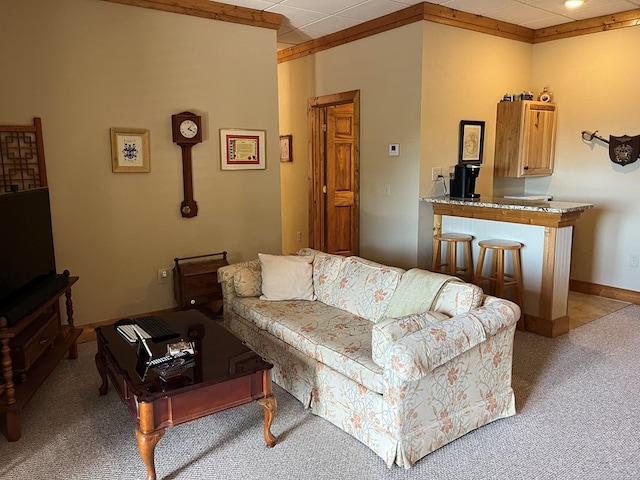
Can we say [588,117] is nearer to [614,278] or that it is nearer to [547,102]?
[547,102]

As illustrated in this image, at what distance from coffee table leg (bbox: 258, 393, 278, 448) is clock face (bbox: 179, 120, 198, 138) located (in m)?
2.65

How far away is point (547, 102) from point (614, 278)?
200 centimetres

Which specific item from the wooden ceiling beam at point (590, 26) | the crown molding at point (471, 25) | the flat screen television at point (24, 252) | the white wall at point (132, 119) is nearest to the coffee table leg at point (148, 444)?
the flat screen television at point (24, 252)

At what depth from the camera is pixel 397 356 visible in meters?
2.25

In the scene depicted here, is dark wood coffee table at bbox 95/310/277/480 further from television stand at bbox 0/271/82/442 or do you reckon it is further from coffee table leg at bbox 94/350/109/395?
television stand at bbox 0/271/82/442

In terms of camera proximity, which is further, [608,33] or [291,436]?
[608,33]

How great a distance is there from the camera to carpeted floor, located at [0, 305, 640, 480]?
2398 millimetres

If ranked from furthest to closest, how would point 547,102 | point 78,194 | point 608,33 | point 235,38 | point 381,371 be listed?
point 547,102, point 608,33, point 235,38, point 78,194, point 381,371

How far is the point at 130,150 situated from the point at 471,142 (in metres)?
3.33

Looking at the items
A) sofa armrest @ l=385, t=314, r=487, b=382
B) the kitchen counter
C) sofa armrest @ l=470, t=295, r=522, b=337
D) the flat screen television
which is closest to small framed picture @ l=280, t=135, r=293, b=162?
the kitchen counter

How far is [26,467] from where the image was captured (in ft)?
8.03

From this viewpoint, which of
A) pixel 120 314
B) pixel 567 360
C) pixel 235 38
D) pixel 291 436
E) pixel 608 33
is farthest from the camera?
pixel 608 33

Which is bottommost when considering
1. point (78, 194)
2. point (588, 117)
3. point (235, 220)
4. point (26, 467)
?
point (26, 467)

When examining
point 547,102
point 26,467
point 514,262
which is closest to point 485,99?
point 547,102
